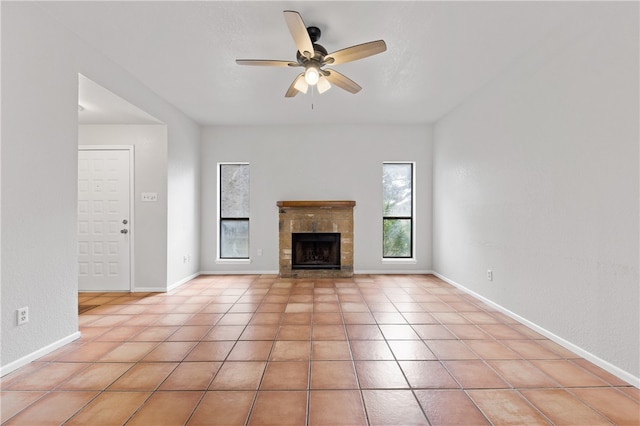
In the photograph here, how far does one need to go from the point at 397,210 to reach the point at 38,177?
4.78m

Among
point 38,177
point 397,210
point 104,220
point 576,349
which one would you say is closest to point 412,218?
point 397,210

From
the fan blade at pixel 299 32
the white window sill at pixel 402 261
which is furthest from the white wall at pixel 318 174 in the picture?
the fan blade at pixel 299 32

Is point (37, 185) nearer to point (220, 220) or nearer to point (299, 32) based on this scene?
point (299, 32)

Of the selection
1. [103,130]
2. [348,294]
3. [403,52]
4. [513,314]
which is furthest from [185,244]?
[513,314]

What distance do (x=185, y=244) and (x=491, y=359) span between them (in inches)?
169

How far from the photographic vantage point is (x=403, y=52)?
282 cm

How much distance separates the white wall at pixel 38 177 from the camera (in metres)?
2.01

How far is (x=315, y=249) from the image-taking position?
5.30 meters

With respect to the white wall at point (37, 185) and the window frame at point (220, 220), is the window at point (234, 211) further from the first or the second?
the white wall at point (37, 185)

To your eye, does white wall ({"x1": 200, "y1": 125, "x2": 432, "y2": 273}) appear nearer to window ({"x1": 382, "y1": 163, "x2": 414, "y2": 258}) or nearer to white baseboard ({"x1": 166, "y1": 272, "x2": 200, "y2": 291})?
window ({"x1": 382, "y1": 163, "x2": 414, "y2": 258})

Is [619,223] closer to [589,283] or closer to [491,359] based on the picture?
[589,283]

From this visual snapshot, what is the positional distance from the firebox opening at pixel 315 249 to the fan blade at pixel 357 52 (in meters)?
3.22

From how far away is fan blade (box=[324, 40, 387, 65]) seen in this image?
2203mm

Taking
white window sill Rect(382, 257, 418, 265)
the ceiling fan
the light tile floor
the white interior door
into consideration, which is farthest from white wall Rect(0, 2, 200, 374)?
white window sill Rect(382, 257, 418, 265)
